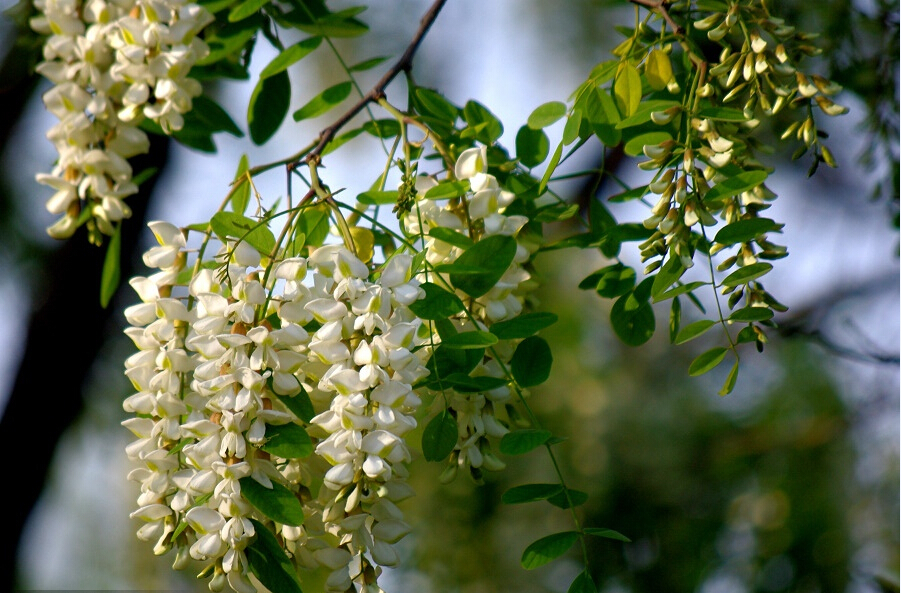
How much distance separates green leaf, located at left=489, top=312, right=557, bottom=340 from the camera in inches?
27.3

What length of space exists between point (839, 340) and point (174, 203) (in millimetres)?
1519

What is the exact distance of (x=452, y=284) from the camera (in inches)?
26.6

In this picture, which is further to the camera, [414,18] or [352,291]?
[414,18]

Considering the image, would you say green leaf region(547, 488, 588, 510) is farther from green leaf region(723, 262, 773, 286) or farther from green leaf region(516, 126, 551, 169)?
green leaf region(516, 126, 551, 169)

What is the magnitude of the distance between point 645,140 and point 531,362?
0.71ft

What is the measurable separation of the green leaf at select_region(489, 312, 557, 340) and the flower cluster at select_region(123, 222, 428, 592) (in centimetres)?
11

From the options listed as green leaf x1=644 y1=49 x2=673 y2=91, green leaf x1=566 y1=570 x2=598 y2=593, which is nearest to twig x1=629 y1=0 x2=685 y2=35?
green leaf x1=644 y1=49 x2=673 y2=91

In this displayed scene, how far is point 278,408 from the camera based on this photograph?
0.62m

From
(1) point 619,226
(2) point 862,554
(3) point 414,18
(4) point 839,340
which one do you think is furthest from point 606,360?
(1) point 619,226

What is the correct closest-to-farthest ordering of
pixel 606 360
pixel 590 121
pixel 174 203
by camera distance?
pixel 590 121
pixel 174 203
pixel 606 360

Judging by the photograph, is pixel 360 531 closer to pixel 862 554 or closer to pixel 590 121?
pixel 590 121

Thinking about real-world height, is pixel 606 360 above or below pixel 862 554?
below

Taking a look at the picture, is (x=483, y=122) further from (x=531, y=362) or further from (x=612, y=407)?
(x=612, y=407)

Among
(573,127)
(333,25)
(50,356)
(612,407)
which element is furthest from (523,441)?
(612,407)
